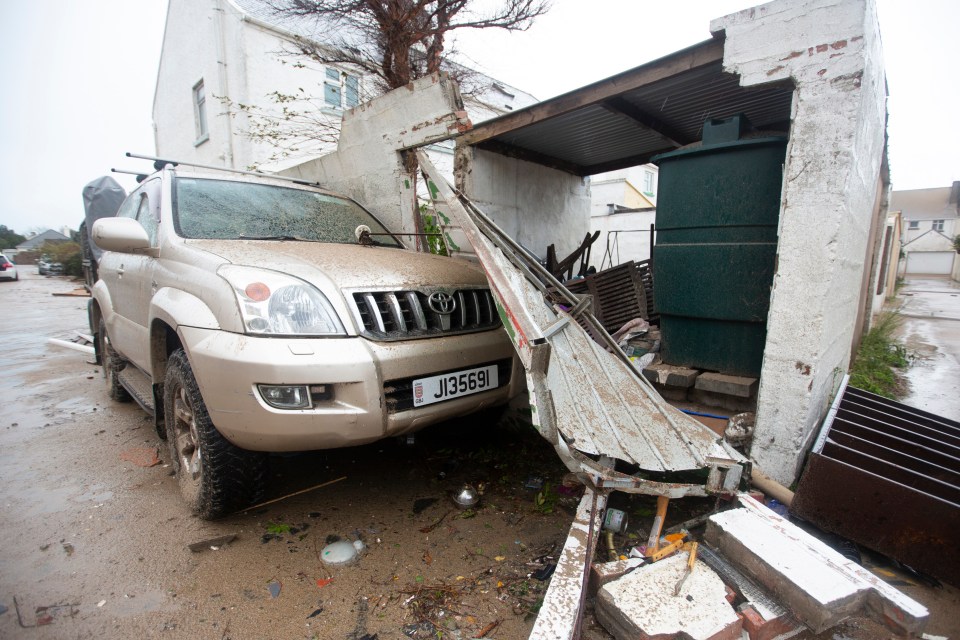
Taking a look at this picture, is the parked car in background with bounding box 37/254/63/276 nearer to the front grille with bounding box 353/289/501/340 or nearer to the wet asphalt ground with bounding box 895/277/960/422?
the front grille with bounding box 353/289/501/340

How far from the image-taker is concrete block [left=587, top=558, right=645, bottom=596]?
1.76 m

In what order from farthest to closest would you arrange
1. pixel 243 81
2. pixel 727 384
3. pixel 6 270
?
pixel 6 270
pixel 243 81
pixel 727 384

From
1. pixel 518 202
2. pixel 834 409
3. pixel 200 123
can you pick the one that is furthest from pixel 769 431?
pixel 200 123

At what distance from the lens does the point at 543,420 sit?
1.85 meters

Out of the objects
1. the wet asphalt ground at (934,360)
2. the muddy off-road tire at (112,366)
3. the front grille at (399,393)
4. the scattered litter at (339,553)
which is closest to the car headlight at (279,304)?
the front grille at (399,393)

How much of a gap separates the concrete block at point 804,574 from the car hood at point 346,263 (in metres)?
1.75

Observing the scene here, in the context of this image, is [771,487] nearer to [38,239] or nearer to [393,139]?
[393,139]

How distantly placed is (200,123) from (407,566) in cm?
1365

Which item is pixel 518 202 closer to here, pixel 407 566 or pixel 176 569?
pixel 407 566

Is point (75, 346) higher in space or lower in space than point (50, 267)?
lower

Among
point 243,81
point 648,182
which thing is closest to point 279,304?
point 243,81

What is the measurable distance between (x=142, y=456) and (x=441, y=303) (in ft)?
7.70

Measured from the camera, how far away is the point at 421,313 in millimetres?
2352

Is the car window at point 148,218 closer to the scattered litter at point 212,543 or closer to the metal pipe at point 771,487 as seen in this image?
the scattered litter at point 212,543
